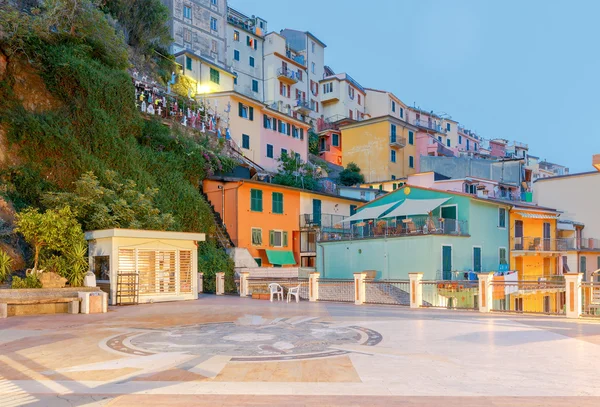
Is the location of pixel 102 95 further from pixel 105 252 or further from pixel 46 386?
pixel 46 386

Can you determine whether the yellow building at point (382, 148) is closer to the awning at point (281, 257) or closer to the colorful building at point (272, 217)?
the colorful building at point (272, 217)

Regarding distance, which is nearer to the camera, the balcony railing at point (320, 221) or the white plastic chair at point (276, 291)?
the white plastic chair at point (276, 291)

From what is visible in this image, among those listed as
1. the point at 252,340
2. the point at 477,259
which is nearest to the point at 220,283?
the point at 252,340

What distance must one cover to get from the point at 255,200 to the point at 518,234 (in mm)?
19020

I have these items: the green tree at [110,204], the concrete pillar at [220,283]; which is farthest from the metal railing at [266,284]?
the green tree at [110,204]

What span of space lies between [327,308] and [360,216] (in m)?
14.5

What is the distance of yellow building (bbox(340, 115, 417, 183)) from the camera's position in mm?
53562

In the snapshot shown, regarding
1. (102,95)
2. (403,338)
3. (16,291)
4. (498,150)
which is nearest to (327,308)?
(403,338)

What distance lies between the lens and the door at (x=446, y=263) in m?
28.4

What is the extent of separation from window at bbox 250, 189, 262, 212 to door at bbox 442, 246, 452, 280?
1201 cm

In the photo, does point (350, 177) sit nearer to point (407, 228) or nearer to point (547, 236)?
point (547, 236)

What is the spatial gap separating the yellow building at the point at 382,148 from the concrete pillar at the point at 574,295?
38.9 meters

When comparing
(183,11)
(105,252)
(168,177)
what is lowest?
(105,252)

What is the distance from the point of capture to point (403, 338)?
10.8m
